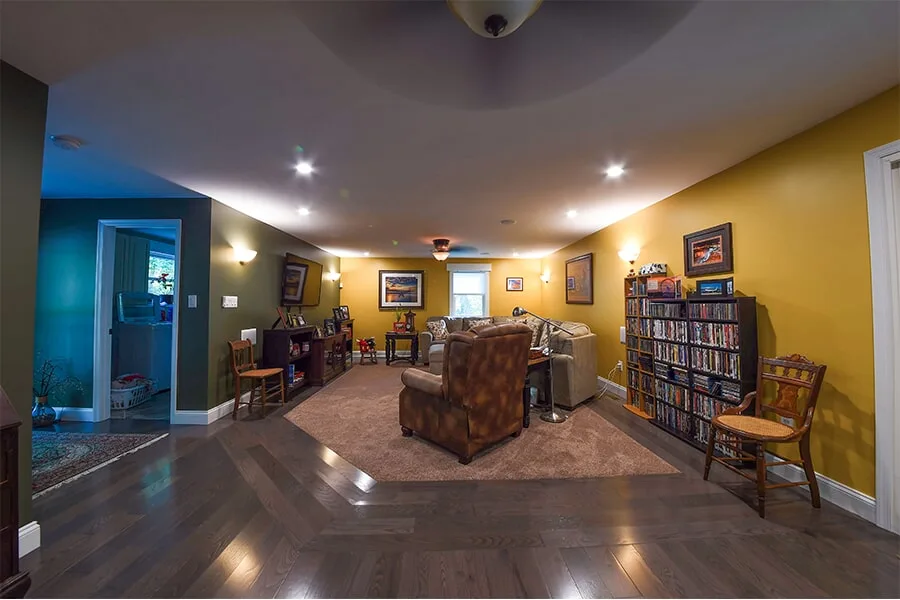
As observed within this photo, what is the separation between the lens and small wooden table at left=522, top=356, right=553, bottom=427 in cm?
321

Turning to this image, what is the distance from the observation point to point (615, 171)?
2.71 m

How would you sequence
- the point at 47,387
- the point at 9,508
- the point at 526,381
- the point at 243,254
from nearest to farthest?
the point at 9,508, the point at 526,381, the point at 47,387, the point at 243,254

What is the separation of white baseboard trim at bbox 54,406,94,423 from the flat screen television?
89.2 inches

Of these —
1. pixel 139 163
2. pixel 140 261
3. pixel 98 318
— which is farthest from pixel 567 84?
pixel 140 261

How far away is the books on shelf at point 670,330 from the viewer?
2943 mm

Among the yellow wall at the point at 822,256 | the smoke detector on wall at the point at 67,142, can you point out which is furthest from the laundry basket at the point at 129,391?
the yellow wall at the point at 822,256

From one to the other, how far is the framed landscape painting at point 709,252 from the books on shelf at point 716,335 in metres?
0.50

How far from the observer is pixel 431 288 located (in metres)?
7.67

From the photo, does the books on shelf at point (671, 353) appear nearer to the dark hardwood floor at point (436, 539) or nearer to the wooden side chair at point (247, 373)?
the dark hardwood floor at point (436, 539)

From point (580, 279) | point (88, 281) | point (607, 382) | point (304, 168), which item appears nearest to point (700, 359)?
point (607, 382)

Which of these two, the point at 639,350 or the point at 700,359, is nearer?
the point at 700,359

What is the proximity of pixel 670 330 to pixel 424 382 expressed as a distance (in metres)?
2.39

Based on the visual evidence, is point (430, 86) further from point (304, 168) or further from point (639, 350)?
point (639, 350)

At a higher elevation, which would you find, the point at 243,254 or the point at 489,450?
the point at 243,254
